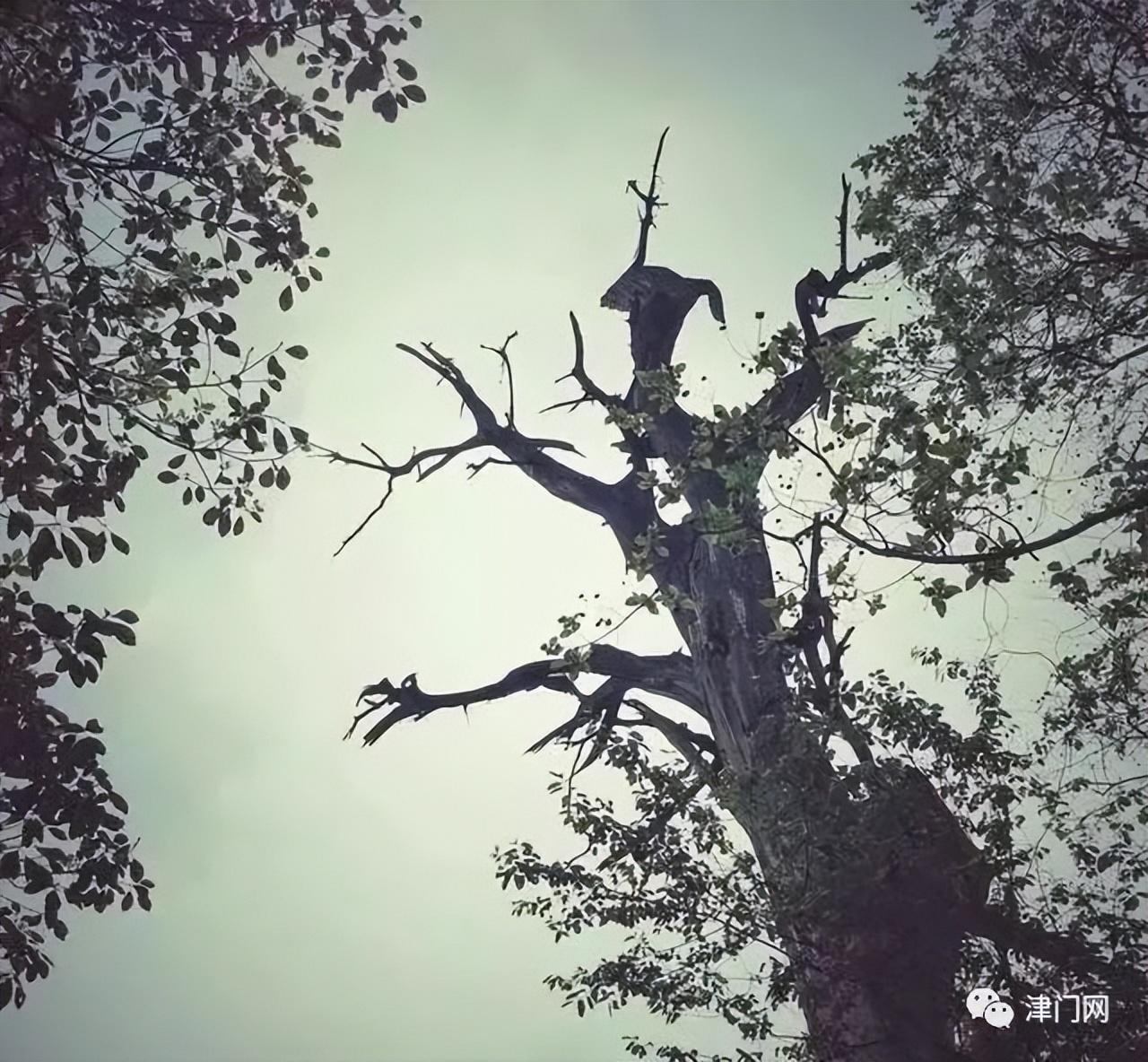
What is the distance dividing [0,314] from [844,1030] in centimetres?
599

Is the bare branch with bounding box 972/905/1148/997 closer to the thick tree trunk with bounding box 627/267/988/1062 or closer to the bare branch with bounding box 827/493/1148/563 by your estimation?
the thick tree trunk with bounding box 627/267/988/1062

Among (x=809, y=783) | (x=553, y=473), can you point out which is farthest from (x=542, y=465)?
(x=809, y=783)

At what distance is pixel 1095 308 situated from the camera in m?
3.91

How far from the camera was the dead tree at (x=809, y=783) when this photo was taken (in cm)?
545

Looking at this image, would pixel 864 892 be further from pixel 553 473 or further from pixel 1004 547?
pixel 553 473

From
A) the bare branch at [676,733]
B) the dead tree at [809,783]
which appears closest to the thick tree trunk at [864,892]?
the dead tree at [809,783]

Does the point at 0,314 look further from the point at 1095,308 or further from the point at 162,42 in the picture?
the point at 1095,308

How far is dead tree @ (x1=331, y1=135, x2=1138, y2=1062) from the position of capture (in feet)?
17.9

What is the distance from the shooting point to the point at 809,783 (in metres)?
5.78
